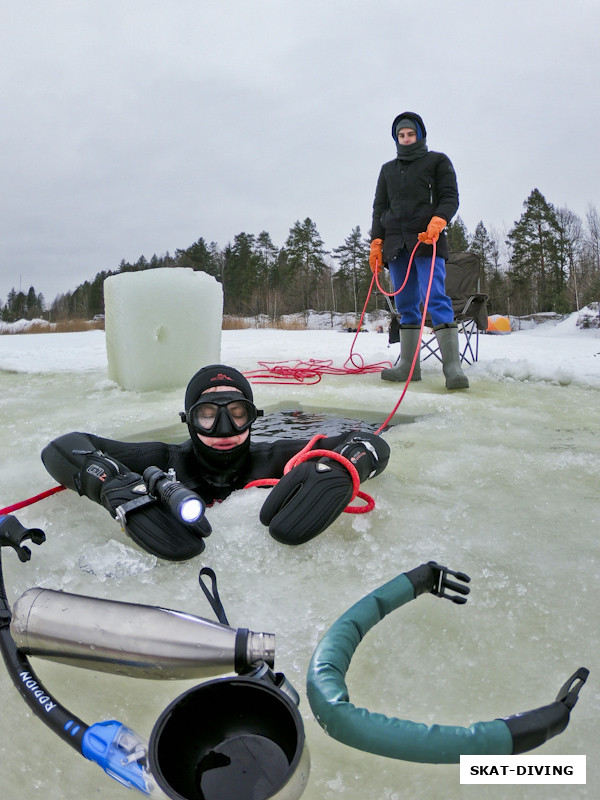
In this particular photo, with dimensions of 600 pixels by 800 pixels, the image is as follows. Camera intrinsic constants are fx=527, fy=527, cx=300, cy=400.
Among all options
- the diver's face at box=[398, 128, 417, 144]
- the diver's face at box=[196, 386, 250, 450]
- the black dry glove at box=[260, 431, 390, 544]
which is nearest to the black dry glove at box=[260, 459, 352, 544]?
the black dry glove at box=[260, 431, 390, 544]

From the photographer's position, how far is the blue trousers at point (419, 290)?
3918 millimetres

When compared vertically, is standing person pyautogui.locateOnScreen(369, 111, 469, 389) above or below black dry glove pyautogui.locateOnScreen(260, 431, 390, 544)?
above

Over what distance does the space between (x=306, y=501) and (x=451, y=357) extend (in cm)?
277

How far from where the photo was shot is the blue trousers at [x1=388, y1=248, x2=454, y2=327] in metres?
3.92

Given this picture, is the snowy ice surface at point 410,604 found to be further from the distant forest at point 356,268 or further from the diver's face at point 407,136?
the distant forest at point 356,268

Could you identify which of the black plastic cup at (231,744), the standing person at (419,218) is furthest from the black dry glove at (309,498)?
the standing person at (419,218)

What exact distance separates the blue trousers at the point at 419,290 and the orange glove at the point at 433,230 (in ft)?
0.76

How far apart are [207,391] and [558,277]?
1287 inches

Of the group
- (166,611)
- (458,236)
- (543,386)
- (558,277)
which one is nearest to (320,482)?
(166,611)

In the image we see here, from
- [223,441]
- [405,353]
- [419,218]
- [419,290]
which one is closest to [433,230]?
[419,218]

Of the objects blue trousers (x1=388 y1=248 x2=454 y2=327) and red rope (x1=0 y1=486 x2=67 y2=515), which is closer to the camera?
red rope (x1=0 y1=486 x2=67 y2=515)

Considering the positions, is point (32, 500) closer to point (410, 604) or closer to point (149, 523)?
point (149, 523)

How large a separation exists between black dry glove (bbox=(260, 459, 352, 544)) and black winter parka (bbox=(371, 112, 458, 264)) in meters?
2.77

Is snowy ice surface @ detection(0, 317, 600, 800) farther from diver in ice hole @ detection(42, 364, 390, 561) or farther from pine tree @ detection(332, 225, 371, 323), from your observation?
pine tree @ detection(332, 225, 371, 323)
